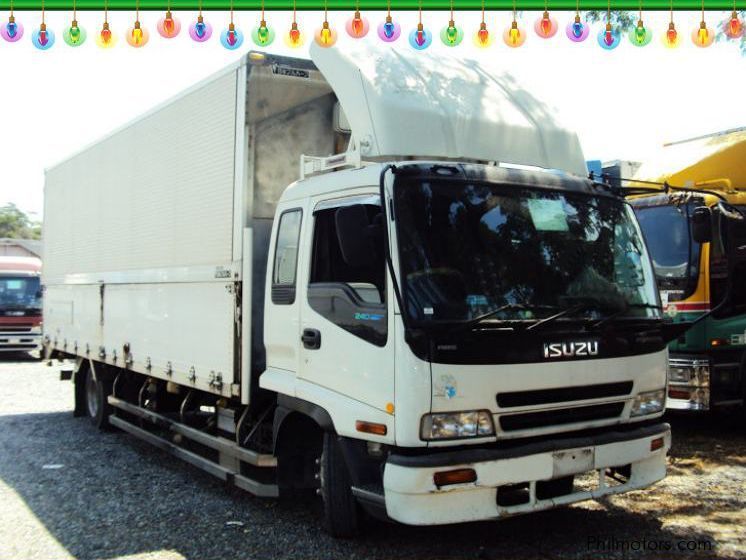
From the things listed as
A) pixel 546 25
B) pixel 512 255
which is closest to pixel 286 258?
pixel 512 255

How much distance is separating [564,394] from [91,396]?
24.5 ft

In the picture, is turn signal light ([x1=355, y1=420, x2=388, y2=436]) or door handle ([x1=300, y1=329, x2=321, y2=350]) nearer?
turn signal light ([x1=355, y1=420, x2=388, y2=436])

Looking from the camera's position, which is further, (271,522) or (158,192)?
(158,192)

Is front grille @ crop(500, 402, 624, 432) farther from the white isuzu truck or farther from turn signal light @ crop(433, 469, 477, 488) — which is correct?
turn signal light @ crop(433, 469, 477, 488)

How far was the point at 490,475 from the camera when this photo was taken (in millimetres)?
4512

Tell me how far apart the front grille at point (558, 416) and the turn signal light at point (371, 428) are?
697mm

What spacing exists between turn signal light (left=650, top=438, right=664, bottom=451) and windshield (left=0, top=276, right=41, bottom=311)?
18451 millimetres

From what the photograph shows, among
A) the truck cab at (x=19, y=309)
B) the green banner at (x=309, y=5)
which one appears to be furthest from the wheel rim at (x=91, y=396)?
the truck cab at (x=19, y=309)

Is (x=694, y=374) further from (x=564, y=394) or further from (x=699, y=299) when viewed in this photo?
(x=564, y=394)

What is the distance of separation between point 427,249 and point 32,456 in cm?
588

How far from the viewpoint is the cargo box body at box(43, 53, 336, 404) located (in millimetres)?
6113

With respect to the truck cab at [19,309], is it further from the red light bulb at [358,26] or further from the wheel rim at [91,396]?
the red light bulb at [358,26]

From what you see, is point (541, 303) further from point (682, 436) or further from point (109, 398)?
point (109, 398)

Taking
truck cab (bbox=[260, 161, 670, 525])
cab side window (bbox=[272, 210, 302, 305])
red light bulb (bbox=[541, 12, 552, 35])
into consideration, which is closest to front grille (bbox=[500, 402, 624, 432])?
truck cab (bbox=[260, 161, 670, 525])
